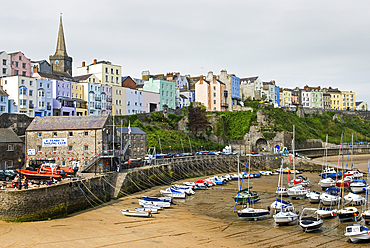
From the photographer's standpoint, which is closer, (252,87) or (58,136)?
(58,136)

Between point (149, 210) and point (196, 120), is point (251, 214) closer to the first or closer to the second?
point (149, 210)

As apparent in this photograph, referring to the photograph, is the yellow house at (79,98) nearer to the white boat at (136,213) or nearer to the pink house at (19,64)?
the pink house at (19,64)

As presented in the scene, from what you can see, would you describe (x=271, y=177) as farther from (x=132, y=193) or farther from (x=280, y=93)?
(x=280, y=93)

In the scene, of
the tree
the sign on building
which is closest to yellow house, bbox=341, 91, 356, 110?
the tree

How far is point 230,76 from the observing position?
89.2 meters

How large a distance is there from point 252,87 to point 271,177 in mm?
50908

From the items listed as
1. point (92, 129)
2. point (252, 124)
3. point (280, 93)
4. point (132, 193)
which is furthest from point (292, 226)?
point (280, 93)

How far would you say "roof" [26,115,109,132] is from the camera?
37.9 metres

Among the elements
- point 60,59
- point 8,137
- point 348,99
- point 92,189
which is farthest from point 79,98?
point 348,99

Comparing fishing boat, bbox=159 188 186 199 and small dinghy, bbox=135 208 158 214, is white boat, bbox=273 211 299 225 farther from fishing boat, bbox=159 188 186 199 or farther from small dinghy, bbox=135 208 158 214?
fishing boat, bbox=159 188 186 199

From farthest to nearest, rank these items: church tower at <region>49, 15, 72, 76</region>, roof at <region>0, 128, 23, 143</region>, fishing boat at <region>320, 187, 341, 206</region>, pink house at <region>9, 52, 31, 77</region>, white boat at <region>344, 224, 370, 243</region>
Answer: church tower at <region>49, 15, 72, 76</region>
pink house at <region>9, 52, 31, 77</region>
roof at <region>0, 128, 23, 143</region>
fishing boat at <region>320, 187, 341, 206</region>
white boat at <region>344, 224, 370, 243</region>

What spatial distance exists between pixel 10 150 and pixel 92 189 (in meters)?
13.4

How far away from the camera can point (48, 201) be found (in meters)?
25.9

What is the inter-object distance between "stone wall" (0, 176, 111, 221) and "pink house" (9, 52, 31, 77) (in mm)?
44148
